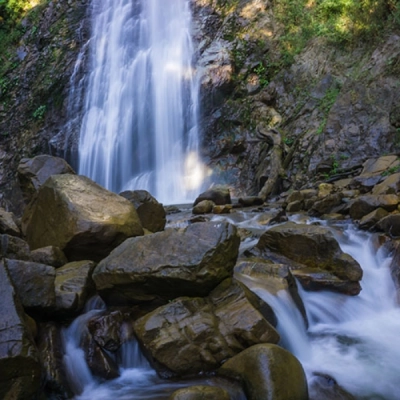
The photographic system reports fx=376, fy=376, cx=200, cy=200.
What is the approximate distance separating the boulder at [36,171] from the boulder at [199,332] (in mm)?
4607

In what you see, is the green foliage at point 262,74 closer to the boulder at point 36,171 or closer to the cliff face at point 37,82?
the cliff face at point 37,82

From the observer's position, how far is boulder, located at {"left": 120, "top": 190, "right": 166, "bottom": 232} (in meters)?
7.27

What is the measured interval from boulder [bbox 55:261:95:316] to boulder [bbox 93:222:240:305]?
0.19m

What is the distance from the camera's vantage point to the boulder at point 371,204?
24.1 feet

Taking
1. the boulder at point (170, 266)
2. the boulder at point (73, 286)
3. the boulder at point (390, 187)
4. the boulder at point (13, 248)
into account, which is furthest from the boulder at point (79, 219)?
the boulder at point (390, 187)

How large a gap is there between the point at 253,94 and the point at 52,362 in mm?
16869

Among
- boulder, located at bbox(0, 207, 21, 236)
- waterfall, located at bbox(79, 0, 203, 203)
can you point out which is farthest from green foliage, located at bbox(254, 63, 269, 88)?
boulder, located at bbox(0, 207, 21, 236)

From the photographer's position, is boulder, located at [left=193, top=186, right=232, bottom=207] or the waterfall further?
the waterfall

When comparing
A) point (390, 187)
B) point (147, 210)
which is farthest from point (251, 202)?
point (147, 210)

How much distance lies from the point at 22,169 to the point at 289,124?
37.1 ft

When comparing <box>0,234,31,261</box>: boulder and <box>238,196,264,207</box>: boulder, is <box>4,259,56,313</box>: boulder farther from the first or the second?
<box>238,196,264,207</box>: boulder

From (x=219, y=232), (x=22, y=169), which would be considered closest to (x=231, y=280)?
(x=219, y=232)

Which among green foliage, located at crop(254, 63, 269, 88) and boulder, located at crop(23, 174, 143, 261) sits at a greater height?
green foliage, located at crop(254, 63, 269, 88)

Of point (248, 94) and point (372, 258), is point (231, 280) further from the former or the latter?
point (248, 94)
